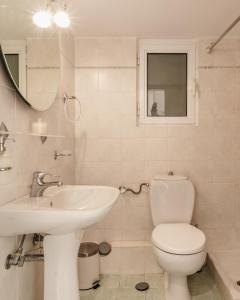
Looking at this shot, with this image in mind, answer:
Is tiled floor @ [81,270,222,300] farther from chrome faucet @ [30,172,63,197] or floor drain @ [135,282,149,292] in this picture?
chrome faucet @ [30,172,63,197]

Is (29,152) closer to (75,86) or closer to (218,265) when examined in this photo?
(75,86)

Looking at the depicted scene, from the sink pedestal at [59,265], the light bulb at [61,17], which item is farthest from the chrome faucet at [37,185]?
the light bulb at [61,17]

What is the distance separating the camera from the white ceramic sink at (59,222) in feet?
2.89

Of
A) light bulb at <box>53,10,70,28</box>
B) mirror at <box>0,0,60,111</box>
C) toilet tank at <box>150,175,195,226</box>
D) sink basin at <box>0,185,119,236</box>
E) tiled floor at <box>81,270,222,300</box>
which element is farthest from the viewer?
toilet tank at <box>150,175,195,226</box>

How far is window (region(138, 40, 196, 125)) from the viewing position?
2.24 metres

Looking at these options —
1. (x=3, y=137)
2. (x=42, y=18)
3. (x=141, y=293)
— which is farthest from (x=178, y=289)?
(x=42, y=18)

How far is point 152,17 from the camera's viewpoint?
1.86 m

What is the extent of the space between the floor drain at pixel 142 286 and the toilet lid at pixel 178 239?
497 millimetres

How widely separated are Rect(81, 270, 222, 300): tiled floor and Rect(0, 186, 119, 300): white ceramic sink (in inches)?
29.8

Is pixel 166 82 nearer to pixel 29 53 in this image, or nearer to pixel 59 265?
Answer: pixel 29 53

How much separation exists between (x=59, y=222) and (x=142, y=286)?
54.3 inches

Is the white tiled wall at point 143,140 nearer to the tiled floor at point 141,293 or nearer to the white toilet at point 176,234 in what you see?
the white toilet at point 176,234

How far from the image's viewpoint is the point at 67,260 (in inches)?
43.7

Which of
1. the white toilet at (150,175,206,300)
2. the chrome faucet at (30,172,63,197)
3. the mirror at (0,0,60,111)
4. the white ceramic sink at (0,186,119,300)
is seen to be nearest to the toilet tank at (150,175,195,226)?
the white toilet at (150,175,206,300)
